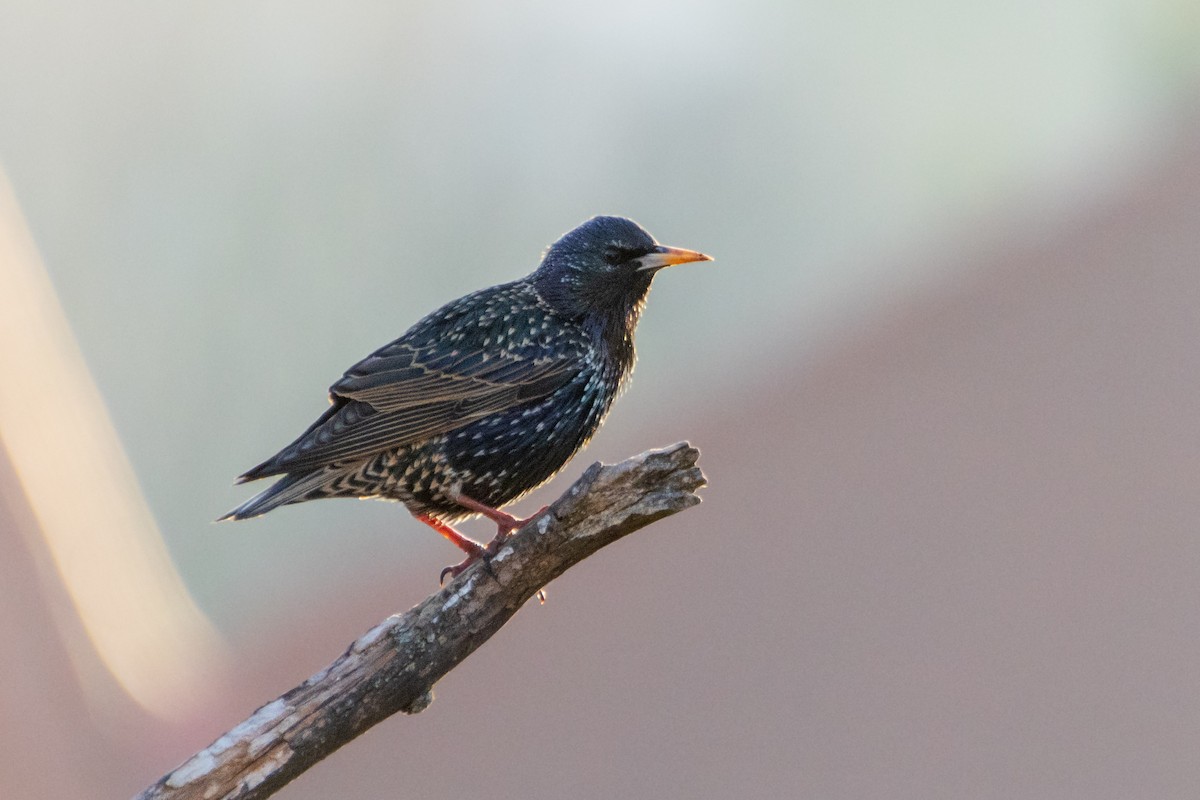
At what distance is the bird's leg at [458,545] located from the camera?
3.26 meters

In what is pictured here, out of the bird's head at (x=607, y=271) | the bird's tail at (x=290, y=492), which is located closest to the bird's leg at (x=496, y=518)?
the bird's tail at (x=290, y=492)

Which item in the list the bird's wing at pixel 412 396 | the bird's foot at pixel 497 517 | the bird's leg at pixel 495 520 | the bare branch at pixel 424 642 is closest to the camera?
the bare branch at pixel 424 642

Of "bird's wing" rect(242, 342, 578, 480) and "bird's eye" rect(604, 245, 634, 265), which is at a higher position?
"bird's eye" rect(604, 245, 634, 265)

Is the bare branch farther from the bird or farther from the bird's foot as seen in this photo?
the bird

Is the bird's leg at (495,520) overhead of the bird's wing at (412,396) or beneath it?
beneath

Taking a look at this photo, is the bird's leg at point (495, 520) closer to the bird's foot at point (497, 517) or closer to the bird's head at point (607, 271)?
the bird's foot at point (497, 517)

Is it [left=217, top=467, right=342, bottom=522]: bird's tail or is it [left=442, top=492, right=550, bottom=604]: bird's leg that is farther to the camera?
[left=217, top=467, right=342, bottom=522]: bird's tail

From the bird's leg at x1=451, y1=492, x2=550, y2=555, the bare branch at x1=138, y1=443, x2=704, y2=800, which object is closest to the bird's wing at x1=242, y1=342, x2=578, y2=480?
A: the bird's leg at x1=451, y1=492, x2=550, y2=555

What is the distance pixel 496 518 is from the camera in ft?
11.2

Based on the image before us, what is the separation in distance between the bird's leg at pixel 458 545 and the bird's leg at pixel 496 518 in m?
0.05

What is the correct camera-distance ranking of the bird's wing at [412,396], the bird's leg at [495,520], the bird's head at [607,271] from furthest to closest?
the bird's head at [607,271] → the bird's wing at [412,396] → the bird's leg at [495,520]

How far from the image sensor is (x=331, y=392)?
3693mm

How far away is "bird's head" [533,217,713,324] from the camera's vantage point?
3.86 meters

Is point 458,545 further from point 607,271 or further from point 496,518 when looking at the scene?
point 607,271
